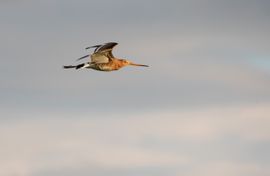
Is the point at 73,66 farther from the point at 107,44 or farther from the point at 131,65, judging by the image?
the point at 131,65

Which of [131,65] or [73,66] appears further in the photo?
[131,65]

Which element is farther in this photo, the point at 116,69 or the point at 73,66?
the point at 116,69

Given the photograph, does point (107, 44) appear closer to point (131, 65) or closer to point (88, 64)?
point (88, 64)

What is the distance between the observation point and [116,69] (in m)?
99.6

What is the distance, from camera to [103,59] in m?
96.5

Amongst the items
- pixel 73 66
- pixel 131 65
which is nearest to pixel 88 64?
pixel 73 66

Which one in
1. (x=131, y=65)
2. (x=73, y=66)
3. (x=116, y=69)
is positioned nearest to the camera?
(x=73, y=66)

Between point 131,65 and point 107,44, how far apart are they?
13.1 meters

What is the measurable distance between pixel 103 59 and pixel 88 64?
2899 millimetres

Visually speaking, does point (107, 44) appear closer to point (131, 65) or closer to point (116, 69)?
point (116, 69)

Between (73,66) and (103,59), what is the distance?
177 inches

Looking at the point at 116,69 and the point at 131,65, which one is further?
the point at 131,65

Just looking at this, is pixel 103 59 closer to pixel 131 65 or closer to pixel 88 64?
pixel 88 64

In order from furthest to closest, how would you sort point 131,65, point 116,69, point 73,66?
point 131,65 → point 116,69 → point 73,66
